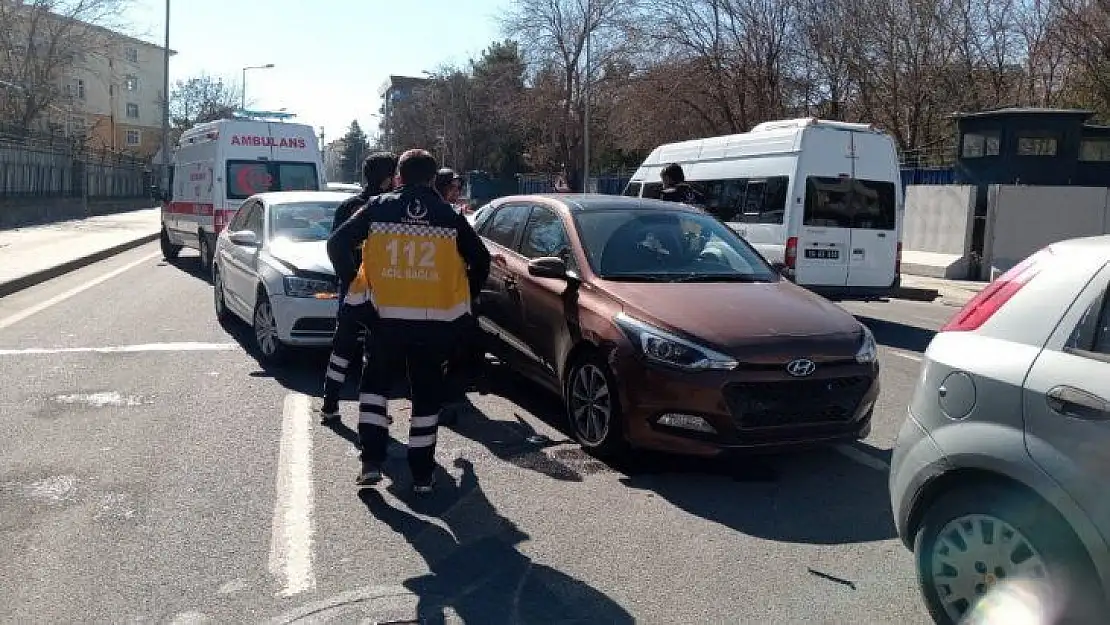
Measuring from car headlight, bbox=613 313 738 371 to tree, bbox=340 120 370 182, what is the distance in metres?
116

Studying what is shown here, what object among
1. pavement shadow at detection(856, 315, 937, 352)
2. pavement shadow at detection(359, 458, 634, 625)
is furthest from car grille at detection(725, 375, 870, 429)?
pavement shadow at detection(856, 315, 937, 352)

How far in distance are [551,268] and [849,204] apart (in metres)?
6.90

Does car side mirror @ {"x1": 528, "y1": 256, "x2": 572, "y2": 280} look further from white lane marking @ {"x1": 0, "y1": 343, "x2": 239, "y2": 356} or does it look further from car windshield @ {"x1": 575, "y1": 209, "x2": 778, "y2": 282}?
white lane marking @ {"x1": 0, "y1": 343, "x2": 239, "y2": 356}

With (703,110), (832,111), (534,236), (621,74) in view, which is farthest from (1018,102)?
(534,236)

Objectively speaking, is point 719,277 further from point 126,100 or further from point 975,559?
point 126,100

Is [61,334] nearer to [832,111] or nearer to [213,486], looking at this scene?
[213,486]

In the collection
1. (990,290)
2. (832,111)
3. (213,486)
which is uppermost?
(832,111)

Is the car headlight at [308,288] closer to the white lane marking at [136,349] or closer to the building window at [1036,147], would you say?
the white lane marking at [136,349]

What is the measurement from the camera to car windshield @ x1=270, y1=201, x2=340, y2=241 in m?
9.18

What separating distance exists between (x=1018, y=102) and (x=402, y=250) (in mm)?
28697

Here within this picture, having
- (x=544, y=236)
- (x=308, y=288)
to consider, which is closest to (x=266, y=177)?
(x=308, y=288)

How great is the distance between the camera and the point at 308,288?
8008mm

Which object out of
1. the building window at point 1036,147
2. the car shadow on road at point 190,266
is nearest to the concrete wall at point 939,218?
the building window at point 1036,147

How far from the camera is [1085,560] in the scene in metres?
2.89
